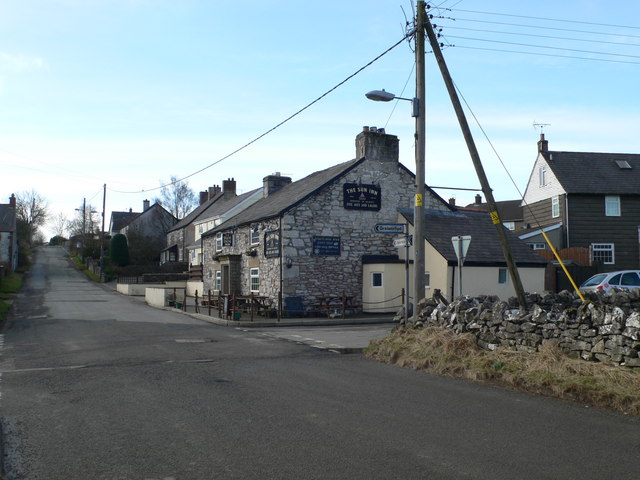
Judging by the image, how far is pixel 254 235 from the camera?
95.6 feet

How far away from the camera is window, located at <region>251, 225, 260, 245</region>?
28578 millimetres

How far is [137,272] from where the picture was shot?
58406 mm

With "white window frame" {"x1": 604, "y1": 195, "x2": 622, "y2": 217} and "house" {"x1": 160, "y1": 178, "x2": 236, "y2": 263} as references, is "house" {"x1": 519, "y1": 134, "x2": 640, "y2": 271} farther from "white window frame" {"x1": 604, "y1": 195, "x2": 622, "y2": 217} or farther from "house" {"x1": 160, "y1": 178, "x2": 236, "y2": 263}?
"house" {"x1": 160, "y1": 178, "x2": 236, "y2": 263}

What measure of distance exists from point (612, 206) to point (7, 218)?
205 ft

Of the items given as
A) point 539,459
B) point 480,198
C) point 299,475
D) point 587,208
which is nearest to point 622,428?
point 539,459

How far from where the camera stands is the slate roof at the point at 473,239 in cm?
2505

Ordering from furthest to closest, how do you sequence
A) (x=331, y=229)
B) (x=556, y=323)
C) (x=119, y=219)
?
(x=119, y=219), (x=331, y=229), (x=556, y=323)

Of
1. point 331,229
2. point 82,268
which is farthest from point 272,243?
point 82,268

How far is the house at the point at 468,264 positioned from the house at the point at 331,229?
39.5 inches

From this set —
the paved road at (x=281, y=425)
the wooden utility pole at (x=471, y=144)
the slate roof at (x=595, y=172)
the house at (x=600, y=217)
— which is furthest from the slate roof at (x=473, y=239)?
the paved road at (x=281, y=425)

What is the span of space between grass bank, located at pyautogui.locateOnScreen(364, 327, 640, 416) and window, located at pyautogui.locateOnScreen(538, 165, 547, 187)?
1168 inches

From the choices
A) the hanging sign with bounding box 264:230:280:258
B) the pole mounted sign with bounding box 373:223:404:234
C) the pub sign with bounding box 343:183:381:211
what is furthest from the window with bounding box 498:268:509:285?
the pole mounted sign with bounding box 373:223:404:234

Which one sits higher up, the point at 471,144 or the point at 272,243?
the point at 471,144

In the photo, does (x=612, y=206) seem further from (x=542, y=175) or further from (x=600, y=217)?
(x=542, y=175)
